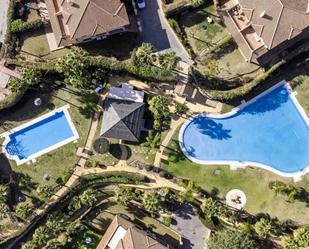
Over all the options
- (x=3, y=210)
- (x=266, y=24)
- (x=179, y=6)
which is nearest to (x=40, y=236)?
(x=3, y=210)

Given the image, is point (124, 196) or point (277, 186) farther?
point (124, 196)

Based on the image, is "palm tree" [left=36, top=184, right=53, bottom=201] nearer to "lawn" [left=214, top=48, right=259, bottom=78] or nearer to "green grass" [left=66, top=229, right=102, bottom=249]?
"green grass" [left=66, top=229, right=102, bottom=249]

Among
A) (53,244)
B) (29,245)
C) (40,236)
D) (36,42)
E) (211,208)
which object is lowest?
(53,244)

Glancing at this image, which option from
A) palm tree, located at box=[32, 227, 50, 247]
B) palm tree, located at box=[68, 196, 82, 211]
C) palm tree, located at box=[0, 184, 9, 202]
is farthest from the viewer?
palm tree, located at box=[68, 196, 82, 211]

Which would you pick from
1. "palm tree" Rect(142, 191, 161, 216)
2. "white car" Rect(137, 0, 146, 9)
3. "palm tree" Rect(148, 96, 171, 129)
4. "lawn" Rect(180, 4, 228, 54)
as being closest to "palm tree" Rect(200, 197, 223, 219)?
"palm tree" Rect(142, 191, 161, 216)

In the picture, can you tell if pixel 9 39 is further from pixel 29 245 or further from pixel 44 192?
pixel 29 245

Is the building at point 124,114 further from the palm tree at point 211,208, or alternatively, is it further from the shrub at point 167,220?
the palm tree at point 211,208
